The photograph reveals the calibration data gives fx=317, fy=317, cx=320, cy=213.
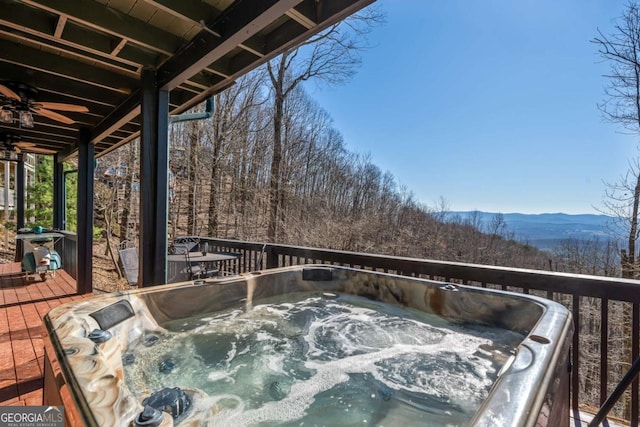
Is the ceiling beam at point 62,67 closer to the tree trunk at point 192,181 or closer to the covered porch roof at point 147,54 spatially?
the covered porch roof at point 147,54

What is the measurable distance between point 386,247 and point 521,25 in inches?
264

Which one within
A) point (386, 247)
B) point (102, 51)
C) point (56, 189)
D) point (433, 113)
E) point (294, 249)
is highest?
point (433, 113)

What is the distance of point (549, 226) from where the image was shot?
393 inches

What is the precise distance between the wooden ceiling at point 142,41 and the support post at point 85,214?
1229mm

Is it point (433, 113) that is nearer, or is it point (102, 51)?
point (102, 51)

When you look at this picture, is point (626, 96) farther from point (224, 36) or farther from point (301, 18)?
point (224, 36)

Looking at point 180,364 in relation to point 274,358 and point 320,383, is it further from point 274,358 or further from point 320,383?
point 320,383

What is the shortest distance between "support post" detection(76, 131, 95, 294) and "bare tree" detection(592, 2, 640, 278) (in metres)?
8.39

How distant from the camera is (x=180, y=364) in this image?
1.70 meters

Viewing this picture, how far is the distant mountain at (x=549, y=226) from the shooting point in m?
6.36

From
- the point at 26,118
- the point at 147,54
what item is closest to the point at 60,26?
the point at 147,54

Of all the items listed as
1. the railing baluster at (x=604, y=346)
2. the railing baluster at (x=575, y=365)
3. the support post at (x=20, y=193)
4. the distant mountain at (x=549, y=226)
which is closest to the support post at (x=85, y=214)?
the support post at (x=20, y=193)

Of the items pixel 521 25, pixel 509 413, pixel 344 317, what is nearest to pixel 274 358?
pixel 344 317

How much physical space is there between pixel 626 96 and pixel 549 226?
16.6 feet
